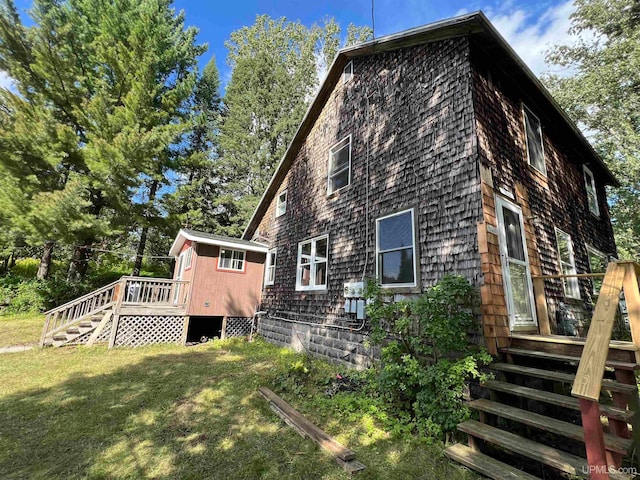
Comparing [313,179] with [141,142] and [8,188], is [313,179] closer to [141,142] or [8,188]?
[141,142]

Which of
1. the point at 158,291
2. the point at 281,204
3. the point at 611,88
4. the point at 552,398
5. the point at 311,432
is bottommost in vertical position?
the point at 311,432

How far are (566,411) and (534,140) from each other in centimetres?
574

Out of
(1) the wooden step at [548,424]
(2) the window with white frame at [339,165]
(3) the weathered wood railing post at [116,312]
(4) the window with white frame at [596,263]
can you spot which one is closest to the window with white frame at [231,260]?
(3) the weathered wood railing post at [116,312]

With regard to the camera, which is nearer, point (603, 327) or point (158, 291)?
point (603, 327)

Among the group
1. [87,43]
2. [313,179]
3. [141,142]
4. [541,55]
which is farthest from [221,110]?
[541,55]

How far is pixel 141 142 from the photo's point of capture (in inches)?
533

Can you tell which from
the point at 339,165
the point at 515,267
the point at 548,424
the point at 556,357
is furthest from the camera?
the point at 339,165

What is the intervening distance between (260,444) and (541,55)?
2382cm

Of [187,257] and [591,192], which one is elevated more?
[591,192]

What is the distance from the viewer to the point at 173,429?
403cm

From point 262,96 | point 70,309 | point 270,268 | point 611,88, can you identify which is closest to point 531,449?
point 270,268

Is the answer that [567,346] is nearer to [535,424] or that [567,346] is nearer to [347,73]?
[535,424]

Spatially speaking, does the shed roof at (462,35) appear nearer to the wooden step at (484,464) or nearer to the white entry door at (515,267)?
the white entry door at (515,267)

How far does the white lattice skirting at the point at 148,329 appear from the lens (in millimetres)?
9078
